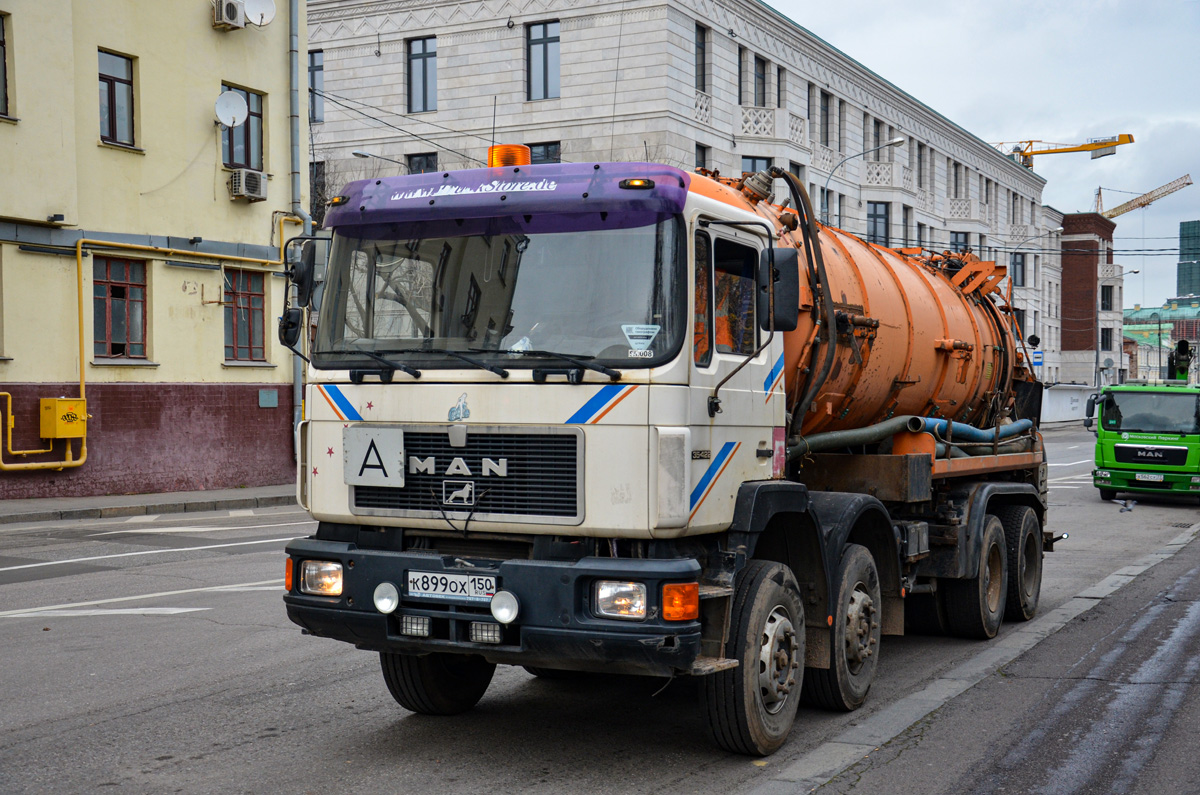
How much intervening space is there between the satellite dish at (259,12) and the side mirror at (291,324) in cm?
1958

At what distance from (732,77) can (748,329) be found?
33.7 metres

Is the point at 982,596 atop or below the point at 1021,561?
below

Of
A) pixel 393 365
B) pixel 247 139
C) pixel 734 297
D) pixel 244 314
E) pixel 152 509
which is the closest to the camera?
pixel 393 365

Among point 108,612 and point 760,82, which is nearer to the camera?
point 108,612

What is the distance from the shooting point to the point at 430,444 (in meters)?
5.52

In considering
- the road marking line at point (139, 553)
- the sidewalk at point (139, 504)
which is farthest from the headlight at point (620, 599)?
the sidewalk at point (139, 504)

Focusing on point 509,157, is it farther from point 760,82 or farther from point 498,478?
point 760,82

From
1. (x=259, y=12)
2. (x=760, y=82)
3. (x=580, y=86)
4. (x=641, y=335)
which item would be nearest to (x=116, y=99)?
(x=259, y=12)

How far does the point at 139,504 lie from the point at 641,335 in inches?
651

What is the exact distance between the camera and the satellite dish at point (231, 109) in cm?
2305

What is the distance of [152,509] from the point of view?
20.0m

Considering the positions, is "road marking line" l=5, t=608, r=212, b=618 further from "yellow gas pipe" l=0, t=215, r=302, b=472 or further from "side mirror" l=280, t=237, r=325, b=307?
"yellow gas pipe" l=0, t=215, r=302, b=472

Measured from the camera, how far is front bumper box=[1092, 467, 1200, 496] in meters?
22.1

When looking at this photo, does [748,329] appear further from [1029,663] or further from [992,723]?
[1029,663]
